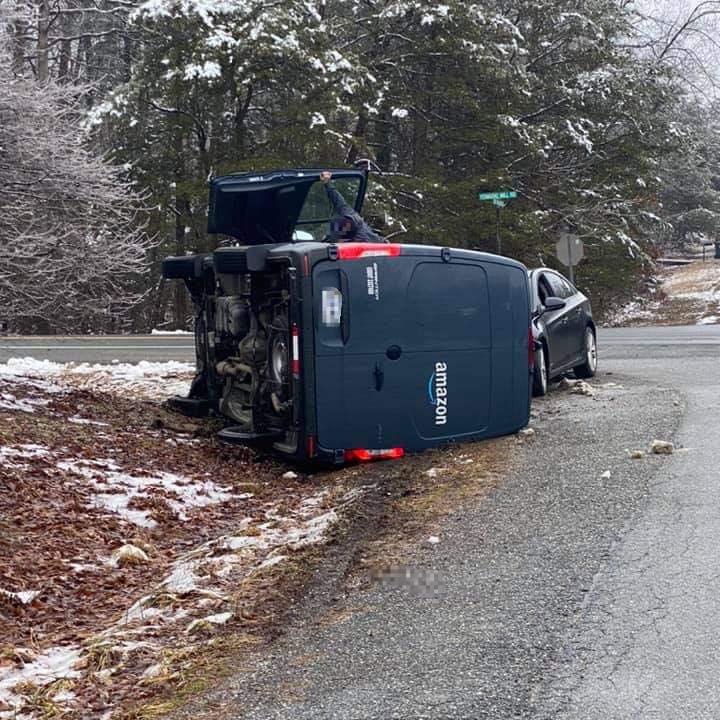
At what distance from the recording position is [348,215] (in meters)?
10.5

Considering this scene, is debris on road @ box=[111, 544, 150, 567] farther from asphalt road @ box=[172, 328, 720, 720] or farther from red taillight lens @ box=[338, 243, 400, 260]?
red taillight lens @ box=[338, 243, 400, 260]

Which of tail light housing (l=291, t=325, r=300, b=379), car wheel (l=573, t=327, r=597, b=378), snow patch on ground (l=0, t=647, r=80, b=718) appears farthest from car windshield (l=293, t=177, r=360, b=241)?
snow patch on ground (l=0, t=647, r=80, b=718)

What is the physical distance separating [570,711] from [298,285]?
5203 millimetres

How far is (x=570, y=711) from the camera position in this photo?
4.23 meters

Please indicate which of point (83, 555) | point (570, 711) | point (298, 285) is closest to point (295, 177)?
point (298, 285)

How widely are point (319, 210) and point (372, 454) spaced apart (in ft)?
8.88

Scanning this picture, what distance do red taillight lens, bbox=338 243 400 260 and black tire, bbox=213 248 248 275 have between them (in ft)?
2.90

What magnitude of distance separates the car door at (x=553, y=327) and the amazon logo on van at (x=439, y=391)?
3973mm

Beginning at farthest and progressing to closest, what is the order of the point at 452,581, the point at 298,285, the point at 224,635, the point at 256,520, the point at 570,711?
the point at 298,285, the point at 256,520, the point at 452,581, the point at 224,635, the point at 570,711

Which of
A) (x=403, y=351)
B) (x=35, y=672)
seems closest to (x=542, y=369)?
(x=403, y=351)

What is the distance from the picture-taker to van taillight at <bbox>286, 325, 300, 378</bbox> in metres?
8.95

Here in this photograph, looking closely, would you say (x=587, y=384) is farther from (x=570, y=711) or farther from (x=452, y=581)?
(x=570, y=711)

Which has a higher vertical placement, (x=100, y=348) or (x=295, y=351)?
(x=295, y=351)

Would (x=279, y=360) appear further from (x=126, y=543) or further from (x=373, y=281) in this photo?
(x=126, y=543)
